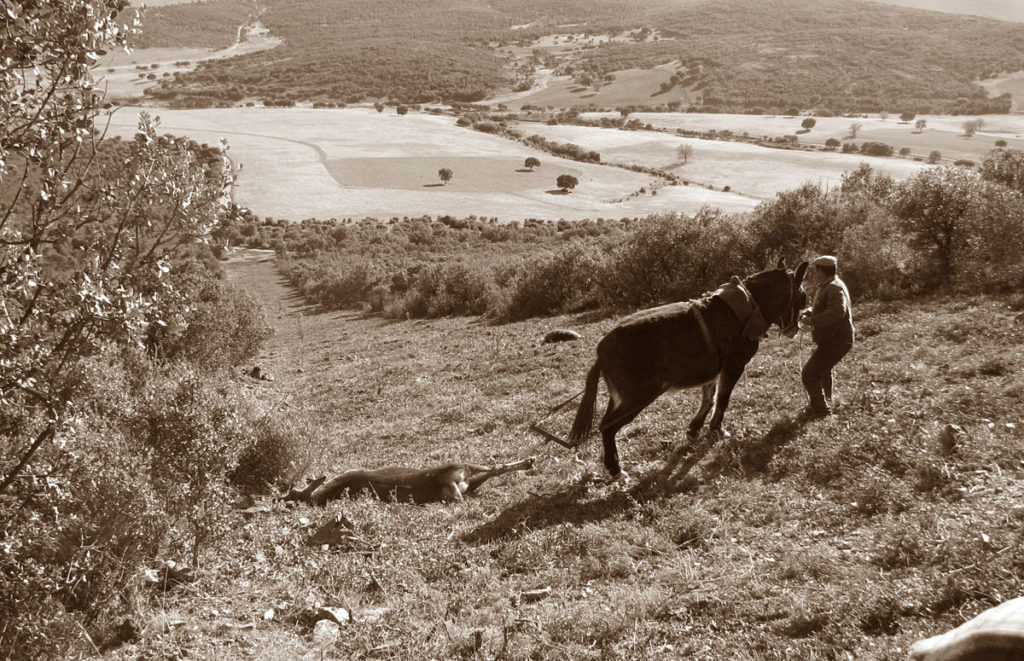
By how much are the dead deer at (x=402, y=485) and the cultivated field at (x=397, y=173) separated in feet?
→ 174

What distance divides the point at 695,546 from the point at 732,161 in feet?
288

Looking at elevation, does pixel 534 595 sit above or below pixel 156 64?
below

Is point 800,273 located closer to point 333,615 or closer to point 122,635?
point 333,615

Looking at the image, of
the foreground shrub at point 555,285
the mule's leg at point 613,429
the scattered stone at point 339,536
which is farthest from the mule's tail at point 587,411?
the foreground shrub at point 555,285

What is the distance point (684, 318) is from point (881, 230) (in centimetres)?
1503

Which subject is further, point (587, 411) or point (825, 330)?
point (825, 330)

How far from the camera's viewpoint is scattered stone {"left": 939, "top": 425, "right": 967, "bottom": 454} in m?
6.90

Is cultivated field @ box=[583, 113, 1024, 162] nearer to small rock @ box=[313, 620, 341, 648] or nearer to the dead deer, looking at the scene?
the dead deer

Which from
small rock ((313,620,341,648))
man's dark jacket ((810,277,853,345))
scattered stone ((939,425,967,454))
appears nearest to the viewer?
small rock ((313,620,341,648))

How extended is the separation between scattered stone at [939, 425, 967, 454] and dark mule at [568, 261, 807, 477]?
7.51 feet

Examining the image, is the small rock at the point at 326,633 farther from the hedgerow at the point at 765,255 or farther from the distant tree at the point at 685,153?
the distant tree at the point at 685,153

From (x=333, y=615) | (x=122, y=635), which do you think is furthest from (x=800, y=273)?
(x=122, y=635)

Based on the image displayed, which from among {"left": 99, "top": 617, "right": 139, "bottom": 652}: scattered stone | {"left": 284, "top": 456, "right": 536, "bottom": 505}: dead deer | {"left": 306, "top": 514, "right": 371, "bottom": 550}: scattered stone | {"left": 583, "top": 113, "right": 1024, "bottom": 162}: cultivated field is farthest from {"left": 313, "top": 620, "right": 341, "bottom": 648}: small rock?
{"left": 583, "top": 113, "right": 1024, "bottom": 162}: cultivated field

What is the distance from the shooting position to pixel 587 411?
8656 mm
